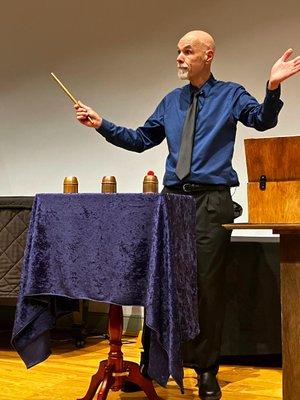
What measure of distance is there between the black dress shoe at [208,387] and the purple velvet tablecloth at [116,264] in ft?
1.32

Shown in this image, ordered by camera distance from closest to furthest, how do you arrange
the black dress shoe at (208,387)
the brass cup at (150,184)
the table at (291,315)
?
the table at (291,315)
the brass cup at (150,184)
the black dress shoe at (208,387)

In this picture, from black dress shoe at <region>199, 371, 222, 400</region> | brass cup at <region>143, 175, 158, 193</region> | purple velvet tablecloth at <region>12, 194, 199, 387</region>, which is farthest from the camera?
black dress shoe at <region>199, 371, 222, 400</region>

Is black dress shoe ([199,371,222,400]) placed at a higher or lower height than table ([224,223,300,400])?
lower

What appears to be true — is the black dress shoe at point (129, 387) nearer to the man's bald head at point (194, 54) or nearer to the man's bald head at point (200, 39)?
the man's bald head at point (194, 54)

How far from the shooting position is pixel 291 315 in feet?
6.11

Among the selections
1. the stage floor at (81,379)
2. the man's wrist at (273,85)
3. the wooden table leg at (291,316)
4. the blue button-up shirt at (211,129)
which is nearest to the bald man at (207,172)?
the blue button-up shirt at (211,129)

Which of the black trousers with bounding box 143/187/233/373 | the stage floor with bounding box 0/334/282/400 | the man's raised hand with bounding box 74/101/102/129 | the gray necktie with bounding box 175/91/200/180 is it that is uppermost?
the man's raised hand with bounding box 74/101/102/129

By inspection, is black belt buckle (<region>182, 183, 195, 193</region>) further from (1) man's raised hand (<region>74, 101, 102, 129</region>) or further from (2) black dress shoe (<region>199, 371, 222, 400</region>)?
(2) black dress shoe (<region>199, 371, 222, 400</region>)

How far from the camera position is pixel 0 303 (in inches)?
166

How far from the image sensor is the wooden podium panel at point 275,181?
187 cm

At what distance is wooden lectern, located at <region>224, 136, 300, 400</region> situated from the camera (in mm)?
1853

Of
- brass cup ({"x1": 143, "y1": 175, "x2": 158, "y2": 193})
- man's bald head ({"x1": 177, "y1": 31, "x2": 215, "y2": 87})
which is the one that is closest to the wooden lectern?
brass cup ({"x1": 143, "y1": 175, "x2": 158, "y2": 193})

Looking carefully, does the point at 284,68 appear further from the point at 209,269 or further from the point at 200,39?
the point at 209,269

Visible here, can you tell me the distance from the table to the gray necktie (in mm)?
705
